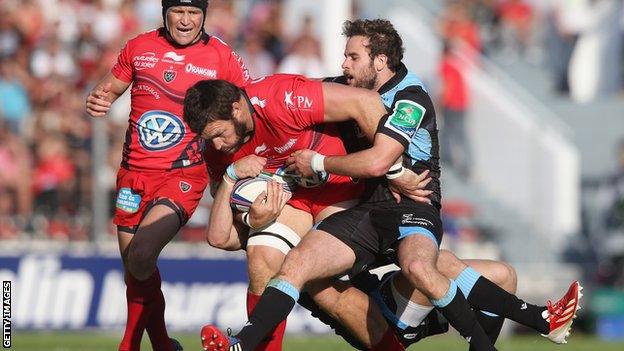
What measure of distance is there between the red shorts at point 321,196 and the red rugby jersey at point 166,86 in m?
1.05

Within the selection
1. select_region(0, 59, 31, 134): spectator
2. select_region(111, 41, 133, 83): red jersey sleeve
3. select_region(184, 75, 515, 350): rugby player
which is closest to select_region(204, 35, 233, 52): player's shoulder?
select_region(111, 41, 133, 83): red jersey sleeve

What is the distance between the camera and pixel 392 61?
9.06 metres

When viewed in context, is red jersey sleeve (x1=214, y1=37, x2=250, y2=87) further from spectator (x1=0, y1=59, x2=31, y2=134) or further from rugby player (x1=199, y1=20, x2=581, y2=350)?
spectator (x1=0, y1=59, x2=31, y2=134)

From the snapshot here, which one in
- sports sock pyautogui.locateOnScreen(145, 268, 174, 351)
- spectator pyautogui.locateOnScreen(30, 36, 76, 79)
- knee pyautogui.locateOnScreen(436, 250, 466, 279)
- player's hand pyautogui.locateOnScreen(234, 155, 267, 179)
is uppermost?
player's hand pyautogui.locateOnScreen(234, 155, 267, 179)

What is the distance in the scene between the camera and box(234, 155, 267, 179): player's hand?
8.75m

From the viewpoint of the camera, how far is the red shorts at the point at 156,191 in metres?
9.80

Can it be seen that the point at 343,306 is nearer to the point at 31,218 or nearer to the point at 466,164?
the point at 31,218

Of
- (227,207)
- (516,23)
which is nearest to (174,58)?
(227,207)

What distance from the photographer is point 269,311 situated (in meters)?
8.20

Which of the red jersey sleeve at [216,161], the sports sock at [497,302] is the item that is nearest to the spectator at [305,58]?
the red jersey sleeve at [216,161]

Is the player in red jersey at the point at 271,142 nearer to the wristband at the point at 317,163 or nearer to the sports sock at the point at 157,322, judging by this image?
the wristband at the point at 317,163

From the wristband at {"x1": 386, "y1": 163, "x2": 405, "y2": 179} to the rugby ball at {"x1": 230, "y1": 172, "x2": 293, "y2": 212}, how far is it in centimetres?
69

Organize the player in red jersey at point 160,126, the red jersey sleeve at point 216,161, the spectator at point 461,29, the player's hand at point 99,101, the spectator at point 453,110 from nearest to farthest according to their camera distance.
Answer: the red jersey sleeve at point 216,161, the player in red jersey at point 160,126, the player's hand at point 99,101, the spectator at point 453,110, the spectator at point 461,29

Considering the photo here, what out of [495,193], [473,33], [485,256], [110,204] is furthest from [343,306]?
[473,33]
